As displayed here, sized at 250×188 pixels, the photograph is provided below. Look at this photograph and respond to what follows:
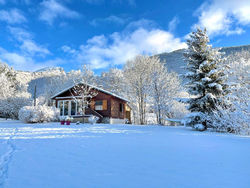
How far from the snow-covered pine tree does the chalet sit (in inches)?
350

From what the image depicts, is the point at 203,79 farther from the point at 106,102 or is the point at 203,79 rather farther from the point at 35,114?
the point at 35,114

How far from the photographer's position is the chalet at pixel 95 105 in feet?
60.4

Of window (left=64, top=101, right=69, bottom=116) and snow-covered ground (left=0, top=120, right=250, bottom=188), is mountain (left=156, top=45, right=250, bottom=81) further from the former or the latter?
snow-covered ground (left=0, top=120, right=250, bottom=188)

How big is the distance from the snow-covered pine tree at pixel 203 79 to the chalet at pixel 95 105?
8.88 metres

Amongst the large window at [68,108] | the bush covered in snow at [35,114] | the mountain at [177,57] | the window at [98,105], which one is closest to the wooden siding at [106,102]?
the window at [98,105]

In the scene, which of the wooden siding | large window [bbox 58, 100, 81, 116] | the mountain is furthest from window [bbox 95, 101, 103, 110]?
the mountain

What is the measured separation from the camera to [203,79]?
36.2ft

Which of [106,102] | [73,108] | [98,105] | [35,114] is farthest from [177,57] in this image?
[35,114]

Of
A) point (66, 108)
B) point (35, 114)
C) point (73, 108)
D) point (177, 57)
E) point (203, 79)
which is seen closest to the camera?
point (203, 79)

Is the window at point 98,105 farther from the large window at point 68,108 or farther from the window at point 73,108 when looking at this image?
the window at point 73,108

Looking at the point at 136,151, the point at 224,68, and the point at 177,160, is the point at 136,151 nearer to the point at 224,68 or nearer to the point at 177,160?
the point at 177,160

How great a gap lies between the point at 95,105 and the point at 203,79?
11.8m

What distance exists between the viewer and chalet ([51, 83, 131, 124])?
1842 cm

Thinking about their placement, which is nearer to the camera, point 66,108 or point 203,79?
point 203,79
